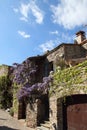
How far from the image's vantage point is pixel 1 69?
2266 cm

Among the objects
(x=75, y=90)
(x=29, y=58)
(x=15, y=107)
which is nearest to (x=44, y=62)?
(x=29, y=58)

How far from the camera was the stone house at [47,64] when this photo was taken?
13891 millimetres

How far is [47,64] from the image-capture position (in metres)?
17.6

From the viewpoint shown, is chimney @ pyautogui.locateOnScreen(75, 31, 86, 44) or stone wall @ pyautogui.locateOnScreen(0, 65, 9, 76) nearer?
chimney @ pyautogui.locateOnScreen(75, 31, 86, 44)

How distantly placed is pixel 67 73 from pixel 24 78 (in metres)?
6.57

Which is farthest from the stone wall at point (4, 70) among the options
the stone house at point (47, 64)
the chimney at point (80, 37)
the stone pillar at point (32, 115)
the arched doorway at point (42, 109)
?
the arched doorway at point (42, 109)

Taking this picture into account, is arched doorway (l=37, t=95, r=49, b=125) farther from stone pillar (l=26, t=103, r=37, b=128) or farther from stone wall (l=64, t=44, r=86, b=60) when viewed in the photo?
stone wall (l=64, t=44, r=86, b=60)

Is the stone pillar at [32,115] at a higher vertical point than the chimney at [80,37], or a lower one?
lower

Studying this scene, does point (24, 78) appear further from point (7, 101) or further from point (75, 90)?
point (75, 90)

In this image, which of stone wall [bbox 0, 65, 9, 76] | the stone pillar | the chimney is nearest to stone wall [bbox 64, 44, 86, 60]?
the chimney

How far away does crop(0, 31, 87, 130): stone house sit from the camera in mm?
13891

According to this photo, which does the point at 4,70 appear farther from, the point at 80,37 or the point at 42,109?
the point at 42,109

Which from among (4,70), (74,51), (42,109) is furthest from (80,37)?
(4,70)

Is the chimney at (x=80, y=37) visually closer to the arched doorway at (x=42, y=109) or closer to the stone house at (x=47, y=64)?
the stone house at (x=47, y=64)
